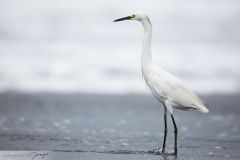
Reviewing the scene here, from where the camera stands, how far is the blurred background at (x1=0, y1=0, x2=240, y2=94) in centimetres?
2247

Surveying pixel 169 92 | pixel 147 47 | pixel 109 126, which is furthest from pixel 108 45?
pixel 169 92

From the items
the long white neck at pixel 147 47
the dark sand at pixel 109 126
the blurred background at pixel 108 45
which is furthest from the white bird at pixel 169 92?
the blurred background at pixel 108 45

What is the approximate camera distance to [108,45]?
3012 centimetres

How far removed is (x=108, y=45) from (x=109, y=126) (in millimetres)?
16831

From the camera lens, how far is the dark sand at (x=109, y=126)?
9.89 metres

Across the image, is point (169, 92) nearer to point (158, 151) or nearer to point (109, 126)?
point (158, 151)

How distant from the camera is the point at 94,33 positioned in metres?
33.8

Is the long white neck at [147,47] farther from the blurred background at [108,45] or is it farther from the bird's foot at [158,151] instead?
the blurred background at [108,45]

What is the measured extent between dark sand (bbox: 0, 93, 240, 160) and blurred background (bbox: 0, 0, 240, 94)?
2.30 m

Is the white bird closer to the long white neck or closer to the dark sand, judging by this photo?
the long white neck

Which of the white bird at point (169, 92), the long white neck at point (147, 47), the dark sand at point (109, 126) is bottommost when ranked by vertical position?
the dark sand at point (109, 126)

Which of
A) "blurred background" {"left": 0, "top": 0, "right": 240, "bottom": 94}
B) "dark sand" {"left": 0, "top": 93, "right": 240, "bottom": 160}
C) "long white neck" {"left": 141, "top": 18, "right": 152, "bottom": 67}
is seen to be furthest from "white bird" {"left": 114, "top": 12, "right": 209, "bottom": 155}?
"blurred background" {"left": 0, "top": 0, "right": 240, "bottom": 94}

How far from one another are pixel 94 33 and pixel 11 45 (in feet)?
19.7

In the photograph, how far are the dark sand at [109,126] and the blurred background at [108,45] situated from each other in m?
2.30
